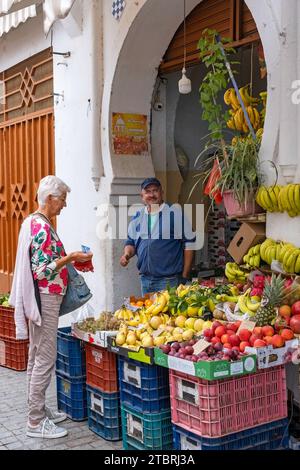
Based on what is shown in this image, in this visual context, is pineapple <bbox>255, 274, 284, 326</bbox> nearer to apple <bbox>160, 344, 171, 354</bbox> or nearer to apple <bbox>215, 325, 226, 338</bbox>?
apple <bbox>215, 325, 226, 338</bbox>

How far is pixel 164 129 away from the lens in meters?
7.04

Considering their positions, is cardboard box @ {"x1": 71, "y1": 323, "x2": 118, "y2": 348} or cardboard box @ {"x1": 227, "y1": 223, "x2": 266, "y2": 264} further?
cardboard box @ {"x1": 227, "y1": 223, "x2": 266, "y2": 264}

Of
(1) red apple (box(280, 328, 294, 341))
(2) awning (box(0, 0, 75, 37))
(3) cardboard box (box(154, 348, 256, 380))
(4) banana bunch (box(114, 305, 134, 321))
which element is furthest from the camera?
(2) awning (box(0, 0, 75, 37))

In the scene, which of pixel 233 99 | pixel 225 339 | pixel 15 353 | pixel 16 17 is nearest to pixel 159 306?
pixel 225 339

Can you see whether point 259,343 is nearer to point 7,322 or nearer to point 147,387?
point 147,387

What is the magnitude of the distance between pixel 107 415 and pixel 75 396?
562mm

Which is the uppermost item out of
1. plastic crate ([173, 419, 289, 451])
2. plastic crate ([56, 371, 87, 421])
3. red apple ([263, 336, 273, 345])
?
red apple ([263, 336, 273, 345])

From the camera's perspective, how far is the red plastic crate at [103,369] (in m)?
4.57

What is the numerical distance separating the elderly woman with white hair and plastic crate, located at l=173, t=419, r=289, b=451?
1363 millimetres

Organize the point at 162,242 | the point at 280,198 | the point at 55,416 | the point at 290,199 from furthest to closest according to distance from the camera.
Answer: the point at 162,242 → the point at 55,416 → the point at 280,198 → the point at 290,199

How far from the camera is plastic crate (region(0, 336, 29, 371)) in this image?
269 inches

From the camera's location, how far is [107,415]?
15.0 ft

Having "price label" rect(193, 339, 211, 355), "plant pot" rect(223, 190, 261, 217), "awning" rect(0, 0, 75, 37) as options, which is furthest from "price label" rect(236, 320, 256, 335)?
"awning" rect(0, 0, 75, 37)


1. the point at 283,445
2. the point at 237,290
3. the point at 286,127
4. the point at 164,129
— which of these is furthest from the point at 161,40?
the point at 283,445
